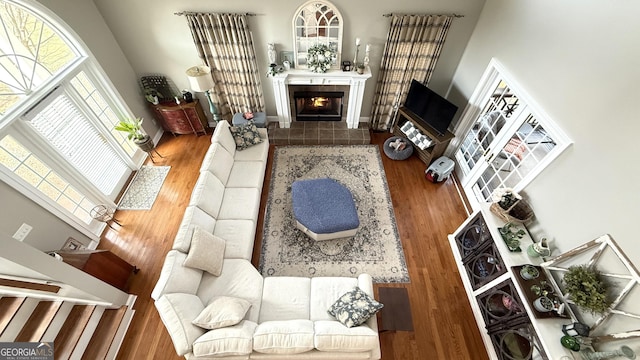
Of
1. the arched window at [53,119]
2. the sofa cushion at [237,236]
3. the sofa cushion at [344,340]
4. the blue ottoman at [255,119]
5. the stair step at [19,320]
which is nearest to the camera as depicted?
the sofa cushion at [344,340]

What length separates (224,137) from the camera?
3939 millimetres

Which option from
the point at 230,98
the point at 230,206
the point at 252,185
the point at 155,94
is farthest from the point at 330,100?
the point at 155,94

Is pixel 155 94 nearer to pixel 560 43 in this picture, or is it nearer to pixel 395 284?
pixel 395 284

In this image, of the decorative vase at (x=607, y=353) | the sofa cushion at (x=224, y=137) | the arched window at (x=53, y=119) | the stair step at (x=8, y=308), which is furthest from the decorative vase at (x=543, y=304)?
the arched window at (x=53, y=119)

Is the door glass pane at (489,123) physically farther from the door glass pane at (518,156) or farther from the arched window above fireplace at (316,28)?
the arched window above fireplace at (316,28)

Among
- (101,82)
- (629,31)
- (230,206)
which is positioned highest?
(629,31)

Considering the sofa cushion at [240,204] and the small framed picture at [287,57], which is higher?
the small framed picture at [287,57]

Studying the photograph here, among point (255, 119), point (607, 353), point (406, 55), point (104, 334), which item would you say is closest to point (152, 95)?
point (255, 119)

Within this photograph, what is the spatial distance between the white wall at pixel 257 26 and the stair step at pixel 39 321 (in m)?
3.86

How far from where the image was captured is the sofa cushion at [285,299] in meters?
2.68

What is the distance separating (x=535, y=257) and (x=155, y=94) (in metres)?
6.21

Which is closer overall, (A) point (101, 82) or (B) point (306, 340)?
(B) point (306, 340)

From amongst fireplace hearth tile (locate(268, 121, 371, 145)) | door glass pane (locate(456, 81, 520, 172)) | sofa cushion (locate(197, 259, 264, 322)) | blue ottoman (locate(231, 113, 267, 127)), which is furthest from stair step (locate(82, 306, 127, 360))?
door glass pane (locate(456, 81, 520, 172))

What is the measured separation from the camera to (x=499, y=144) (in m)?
3.48
